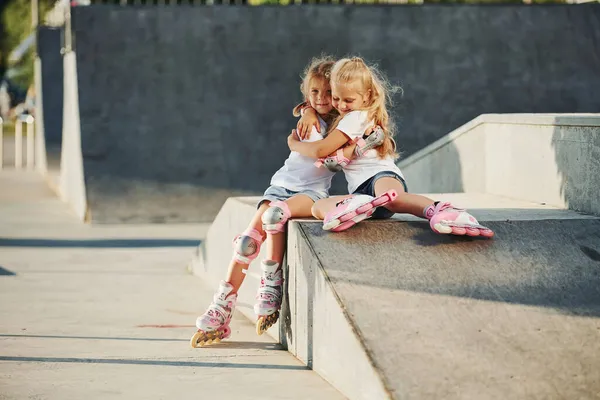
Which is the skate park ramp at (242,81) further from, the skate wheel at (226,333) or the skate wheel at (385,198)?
the skate wheel at (385,198)

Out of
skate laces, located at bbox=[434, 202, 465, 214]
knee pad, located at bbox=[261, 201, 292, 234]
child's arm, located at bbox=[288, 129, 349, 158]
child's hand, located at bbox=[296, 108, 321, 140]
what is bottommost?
knee pad, located at bbox=[261, 201, 292, 234]

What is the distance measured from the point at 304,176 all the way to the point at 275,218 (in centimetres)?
49

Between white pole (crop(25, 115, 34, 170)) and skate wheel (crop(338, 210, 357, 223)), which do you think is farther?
white pole (crop(25, 115, 34, 170))

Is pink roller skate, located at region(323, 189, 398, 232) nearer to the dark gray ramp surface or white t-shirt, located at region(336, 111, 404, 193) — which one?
the dark gray ramp surface

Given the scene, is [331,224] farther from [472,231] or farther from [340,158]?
[472,231]

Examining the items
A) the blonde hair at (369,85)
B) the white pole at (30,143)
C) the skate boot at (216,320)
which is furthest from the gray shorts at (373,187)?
the white pole at (30,143)

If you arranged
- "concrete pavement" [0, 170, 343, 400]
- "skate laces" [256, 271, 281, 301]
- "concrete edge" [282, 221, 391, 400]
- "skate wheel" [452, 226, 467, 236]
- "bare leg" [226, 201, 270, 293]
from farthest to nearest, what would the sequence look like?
"bare leg" [226, 201, 270, 293], "skate laces" [256, 271, 281, 301], "skate wheel" [452, 226, 467, 236], "concrete pavement" [0, 170, 343, 400], "concrete edge" [282, 221, 391, 400]

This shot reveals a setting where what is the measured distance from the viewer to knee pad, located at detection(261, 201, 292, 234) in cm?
619

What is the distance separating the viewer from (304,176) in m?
6.56

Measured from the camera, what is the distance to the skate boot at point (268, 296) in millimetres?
6238

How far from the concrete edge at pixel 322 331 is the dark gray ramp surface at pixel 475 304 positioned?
0.15ft

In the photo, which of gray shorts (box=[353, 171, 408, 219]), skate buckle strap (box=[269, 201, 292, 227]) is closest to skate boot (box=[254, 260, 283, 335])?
skate buckle strap (box=[269, 201, 292, 227])

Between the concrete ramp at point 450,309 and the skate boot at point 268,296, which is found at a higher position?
the concrete ramp at point 450,309

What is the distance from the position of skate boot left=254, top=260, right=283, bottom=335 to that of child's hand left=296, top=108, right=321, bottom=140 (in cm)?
82
